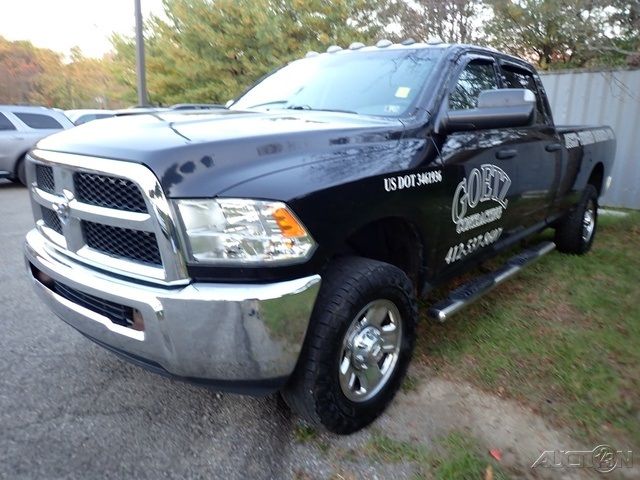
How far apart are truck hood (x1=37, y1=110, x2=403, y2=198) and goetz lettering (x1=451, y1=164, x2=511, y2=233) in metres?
0.60

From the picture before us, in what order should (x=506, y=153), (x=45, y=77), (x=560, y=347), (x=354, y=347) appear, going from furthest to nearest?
(x=45, y=77), (x=506, y=153), (x=560, y=347), (x=354, y=347)

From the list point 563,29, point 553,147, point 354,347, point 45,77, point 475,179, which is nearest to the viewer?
point 354,347

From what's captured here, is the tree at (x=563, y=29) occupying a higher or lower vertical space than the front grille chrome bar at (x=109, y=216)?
higher

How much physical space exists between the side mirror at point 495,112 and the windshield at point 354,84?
0.92 ft

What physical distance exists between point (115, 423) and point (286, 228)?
4.41 ft

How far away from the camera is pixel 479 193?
9.93ft

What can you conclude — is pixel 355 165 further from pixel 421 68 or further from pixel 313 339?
pixel 421 68

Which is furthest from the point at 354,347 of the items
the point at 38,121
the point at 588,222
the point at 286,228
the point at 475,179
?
the point at 38,121

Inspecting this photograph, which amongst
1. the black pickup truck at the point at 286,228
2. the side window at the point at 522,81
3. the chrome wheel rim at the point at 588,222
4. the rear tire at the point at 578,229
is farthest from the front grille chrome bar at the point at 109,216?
the chrome wheel rim at the point at 588,222

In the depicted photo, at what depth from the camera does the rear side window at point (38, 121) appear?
403 inches

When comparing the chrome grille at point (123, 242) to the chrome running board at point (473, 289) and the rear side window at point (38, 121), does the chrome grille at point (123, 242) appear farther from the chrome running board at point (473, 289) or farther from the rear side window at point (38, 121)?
the rear side window at point (38, 121)

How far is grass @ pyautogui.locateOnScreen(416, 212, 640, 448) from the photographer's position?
8.21ft

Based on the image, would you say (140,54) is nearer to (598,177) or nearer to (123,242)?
(598,177)

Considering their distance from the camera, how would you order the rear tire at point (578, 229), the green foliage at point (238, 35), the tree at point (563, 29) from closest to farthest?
1. the rear tire at point (578, 229)
2. the tree at point (563, 29)
3. the green foliage at point (238, 35)
